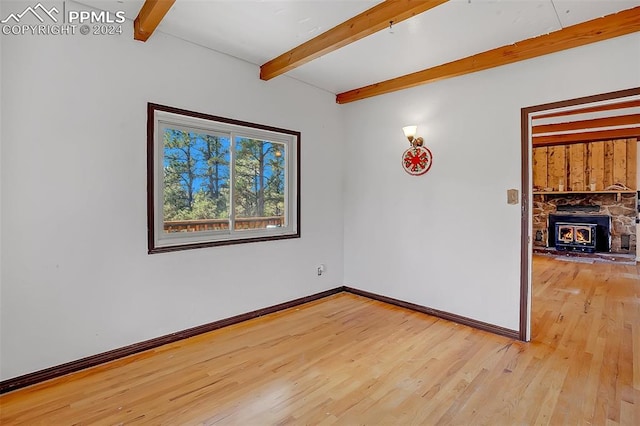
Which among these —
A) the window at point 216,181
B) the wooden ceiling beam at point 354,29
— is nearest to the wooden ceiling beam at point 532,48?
the wooden ceiling beam at point 354,29

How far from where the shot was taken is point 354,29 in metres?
2.52

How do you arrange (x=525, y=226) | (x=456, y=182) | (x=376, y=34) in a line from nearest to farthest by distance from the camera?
1. (x=376, y=34)
2. (x=525, y=226)
3. (x=456, y=182)

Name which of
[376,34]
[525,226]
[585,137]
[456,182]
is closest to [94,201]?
[376,34]

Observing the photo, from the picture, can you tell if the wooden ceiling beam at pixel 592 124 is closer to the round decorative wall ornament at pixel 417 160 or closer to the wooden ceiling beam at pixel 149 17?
the round decorative wall ornament at pixel 417 160

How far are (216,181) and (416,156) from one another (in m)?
2.19

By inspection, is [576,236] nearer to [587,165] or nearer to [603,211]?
[603,211]

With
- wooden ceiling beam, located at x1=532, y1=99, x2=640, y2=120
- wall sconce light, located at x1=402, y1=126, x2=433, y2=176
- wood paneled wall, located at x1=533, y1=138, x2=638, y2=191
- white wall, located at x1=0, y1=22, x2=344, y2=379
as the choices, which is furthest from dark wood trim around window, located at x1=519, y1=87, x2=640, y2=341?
wood paneled wall, located at x1=533, y1=138, x2=638, y2=191

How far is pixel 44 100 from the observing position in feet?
7.48

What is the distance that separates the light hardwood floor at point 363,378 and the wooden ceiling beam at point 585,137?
4.73m

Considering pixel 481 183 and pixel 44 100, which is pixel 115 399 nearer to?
pixel 44 100

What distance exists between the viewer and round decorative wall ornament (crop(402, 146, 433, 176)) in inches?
146

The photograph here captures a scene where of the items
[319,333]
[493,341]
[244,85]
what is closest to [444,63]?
[244,85]

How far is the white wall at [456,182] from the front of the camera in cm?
287

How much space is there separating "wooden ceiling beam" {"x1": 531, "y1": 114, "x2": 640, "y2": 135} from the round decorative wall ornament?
12.3 feet
